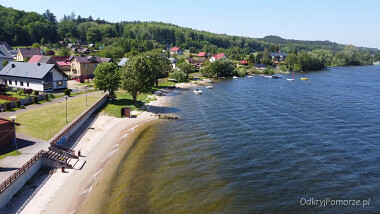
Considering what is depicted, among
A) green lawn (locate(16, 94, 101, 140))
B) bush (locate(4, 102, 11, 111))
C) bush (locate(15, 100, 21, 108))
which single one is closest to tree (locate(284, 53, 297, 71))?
green lawn (locate(16, 94, 101, 140))

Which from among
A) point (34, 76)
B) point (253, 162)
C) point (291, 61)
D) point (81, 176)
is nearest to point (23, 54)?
point (34, 76)

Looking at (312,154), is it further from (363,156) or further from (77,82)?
(77,82)

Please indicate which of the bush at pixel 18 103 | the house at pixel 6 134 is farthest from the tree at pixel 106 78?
the house at pixel 6 134

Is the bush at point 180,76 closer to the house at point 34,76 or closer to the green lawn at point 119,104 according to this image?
the green lawn at point 119,104

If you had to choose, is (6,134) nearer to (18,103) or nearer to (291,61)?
(18,103)

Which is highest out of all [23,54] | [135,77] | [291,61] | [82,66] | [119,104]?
[291,61]

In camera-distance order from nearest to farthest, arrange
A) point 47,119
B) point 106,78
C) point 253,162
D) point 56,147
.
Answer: point 56,147 < point 253,162 < point 47,119 < point 106,78

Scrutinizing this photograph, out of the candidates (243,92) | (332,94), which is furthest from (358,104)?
(243,92)
